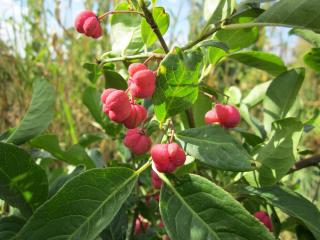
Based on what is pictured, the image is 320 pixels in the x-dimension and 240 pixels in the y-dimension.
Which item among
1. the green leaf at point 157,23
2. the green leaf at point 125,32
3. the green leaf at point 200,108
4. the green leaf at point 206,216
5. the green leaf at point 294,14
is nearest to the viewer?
the green leaf at point 206,216

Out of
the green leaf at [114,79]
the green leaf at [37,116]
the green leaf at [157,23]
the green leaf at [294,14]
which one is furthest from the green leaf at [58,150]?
the green leaf at [294,14]

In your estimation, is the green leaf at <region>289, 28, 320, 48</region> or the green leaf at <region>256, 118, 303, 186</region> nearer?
the green leaf at <region>256, 118, 303, 186</region>

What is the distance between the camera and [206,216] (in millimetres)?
697

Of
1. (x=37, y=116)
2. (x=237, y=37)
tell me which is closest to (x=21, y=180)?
(x=37, y=116)

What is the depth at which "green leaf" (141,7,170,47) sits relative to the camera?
0.90 m

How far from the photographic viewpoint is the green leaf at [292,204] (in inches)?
30.3

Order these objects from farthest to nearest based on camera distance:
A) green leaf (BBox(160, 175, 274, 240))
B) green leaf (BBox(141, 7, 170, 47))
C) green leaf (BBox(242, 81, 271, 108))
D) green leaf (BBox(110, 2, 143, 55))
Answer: green leaf (BBox(242, 81, 271, 108))
green leaf (BBox(110, 2, 143, 55))
green leaf (BBox(141, 7, 170, 47))
green leaf (BBox(160, 175, 274, 240))

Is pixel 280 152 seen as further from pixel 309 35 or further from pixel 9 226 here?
pixel 9 226

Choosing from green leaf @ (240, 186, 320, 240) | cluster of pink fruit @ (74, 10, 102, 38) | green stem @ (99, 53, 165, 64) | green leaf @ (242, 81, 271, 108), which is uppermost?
cluster of pink fruit @ (74, 10, 102, 38)

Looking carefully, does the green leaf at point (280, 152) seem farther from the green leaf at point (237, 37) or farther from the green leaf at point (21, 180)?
the green leaf at point (21, 180)

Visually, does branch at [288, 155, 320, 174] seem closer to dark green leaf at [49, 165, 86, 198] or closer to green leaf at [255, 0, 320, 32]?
green leaf at [255, 0, 320, 32]

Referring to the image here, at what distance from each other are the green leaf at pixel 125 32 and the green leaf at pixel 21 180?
0.34 metres

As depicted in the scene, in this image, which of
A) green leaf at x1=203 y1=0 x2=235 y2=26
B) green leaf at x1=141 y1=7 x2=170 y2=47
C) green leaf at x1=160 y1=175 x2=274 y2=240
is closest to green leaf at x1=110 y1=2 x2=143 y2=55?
green leaf at x1=141 y1=7 x2=170 y2=47

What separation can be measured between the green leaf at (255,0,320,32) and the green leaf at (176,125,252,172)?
0.76ft
